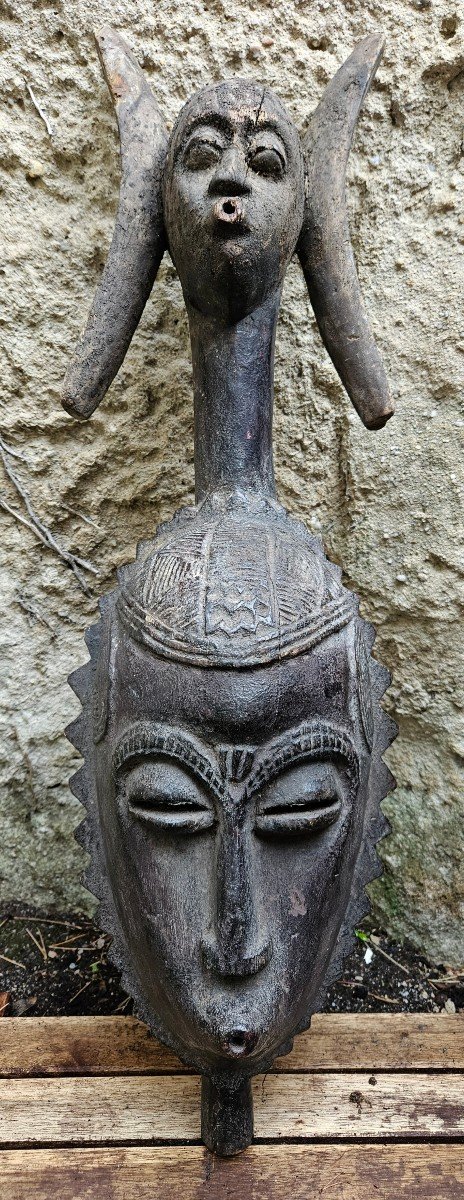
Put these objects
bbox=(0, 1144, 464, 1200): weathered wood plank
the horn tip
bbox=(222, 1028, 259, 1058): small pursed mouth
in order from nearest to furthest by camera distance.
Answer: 1. bbox=(222, 1028, 259, 1058): small pursed mouth
2. bbox=(0, 1144, 464, 1200): weathered wood plank
3. the horn tip

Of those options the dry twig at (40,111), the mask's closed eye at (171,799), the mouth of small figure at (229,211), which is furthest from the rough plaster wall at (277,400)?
the mask's closed eye at (171,799)

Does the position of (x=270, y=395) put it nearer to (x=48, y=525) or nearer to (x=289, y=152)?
(x=289, y=152)

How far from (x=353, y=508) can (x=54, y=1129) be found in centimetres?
128

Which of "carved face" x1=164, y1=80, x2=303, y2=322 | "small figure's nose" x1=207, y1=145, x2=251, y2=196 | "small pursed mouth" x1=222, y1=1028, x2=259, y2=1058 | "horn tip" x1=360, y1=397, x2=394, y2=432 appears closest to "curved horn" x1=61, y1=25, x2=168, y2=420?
"carved face" x1=164, y1=80, x2=303, y2=322

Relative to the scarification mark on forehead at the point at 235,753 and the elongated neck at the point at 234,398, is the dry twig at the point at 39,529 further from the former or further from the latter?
the scarification mark on forehead at the point at 235,753

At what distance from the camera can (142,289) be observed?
134 centimetres

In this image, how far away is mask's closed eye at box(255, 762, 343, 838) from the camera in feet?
3.50

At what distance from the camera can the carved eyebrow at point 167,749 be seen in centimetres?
105

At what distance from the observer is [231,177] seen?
1.16 m

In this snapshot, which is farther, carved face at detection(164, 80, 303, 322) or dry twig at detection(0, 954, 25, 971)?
dry twig at detection(0, 954, 25, 971)

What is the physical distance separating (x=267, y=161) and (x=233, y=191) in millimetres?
102

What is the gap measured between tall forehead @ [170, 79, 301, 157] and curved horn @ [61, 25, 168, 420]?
3.8 inches

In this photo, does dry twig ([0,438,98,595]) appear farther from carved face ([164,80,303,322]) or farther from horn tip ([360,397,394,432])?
horn tip ([360,397,394,432])

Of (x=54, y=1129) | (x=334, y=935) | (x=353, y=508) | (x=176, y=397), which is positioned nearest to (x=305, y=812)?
(x=334, y=935)
